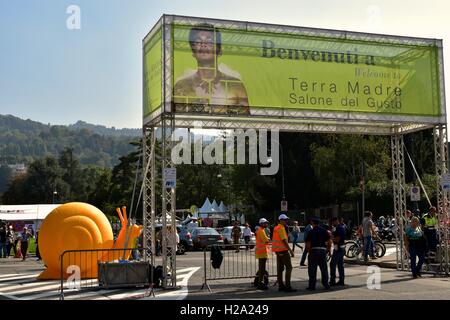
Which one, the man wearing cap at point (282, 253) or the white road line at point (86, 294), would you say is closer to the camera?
the white road line at point (86, 294)

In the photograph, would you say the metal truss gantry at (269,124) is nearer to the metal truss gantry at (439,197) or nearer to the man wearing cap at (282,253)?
the metal truss gantry at (439,197)

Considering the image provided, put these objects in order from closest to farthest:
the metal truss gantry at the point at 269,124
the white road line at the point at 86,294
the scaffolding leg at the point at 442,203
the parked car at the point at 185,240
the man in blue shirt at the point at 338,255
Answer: the white road line at the point at 86,294 → the man in blue shirt at the point at 338,255 → the metal truss gantry at the point at 269,124 → the scaffolding leg at the point at 442,203 → the parked car at the point at 185,240

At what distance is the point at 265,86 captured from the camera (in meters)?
17.4

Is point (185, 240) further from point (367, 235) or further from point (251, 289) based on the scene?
point (251, 289)

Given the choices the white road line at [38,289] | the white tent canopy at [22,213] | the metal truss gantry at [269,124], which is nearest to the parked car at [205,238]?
the white tent canopy at [22,213]

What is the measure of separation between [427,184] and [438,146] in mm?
25789

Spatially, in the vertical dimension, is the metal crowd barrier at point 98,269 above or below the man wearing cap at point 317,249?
below

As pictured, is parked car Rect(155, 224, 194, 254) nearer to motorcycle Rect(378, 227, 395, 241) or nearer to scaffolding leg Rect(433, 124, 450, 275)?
motorcycle Rect(378, 227, 395, 241)

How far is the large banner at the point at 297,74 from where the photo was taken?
16656 millimetres

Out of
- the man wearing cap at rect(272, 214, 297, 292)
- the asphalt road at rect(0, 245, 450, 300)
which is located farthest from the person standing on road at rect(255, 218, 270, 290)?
the man wearing cap at rect(272, 214, 297, 292)

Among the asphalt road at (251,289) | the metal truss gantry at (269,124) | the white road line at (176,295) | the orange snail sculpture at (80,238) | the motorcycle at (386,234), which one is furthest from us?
the motorcycle at (386,234)

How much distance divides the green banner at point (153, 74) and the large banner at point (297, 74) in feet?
1.94

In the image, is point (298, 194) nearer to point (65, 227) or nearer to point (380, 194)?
point (380, 194)

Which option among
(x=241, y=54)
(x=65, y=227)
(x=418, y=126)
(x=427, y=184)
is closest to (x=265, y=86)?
(x=241, y=54)
